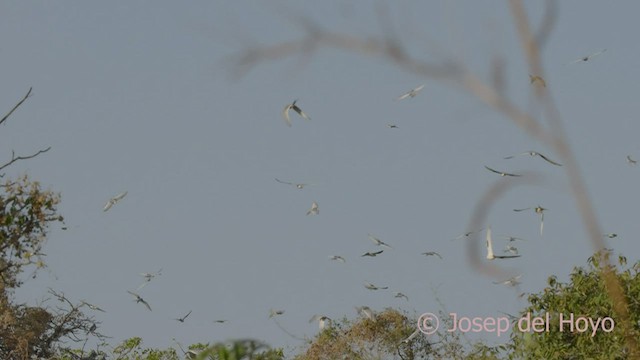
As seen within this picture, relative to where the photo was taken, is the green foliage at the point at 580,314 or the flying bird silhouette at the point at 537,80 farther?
the green foliage at the point at 580,314

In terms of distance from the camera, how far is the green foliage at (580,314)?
23719 millimetres

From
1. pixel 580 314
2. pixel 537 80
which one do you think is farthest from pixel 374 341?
pixel 537 80

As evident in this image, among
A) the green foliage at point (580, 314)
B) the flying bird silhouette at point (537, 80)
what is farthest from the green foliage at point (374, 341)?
the flying bird silhouette at point (537, 80)

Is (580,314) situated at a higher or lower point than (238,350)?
higher

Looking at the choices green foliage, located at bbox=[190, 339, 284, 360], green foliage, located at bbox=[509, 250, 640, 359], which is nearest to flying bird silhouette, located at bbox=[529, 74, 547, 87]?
green foliage, located at bbox=[190, 339, 284, 360]

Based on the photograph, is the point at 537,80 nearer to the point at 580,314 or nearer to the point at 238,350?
the point at 238,350

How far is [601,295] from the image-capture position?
24875 mm

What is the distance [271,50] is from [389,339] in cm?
3775

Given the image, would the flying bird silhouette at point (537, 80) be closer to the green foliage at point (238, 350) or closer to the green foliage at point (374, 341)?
the green foliage at point (238, 350)

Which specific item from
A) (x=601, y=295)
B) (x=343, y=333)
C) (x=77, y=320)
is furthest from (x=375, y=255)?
(x=343, y=333)

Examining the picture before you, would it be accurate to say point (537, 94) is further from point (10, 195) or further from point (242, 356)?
point (10, 195)

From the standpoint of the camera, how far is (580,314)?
25.0 meters

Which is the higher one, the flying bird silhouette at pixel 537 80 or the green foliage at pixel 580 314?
the green foliage at pixel 580 314

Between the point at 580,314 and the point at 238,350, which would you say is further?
the point at 580,314
